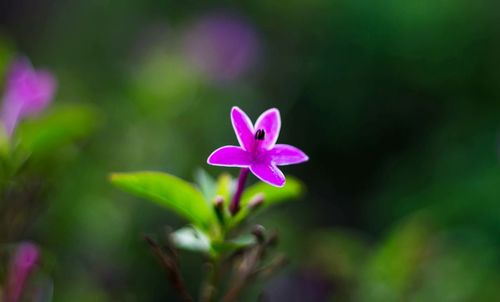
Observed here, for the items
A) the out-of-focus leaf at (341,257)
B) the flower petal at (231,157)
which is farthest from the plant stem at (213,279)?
the out-of-focus leaf at (341,257)

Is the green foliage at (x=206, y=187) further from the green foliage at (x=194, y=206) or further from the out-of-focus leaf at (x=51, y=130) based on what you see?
the out-of-focus leaf at (x=51, y=130)

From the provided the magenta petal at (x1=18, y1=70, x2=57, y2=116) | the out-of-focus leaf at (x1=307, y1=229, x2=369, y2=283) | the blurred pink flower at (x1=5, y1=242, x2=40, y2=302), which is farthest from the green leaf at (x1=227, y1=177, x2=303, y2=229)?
the out-of-focus leaf at (x1=307, y1=229, x2=369, y2=283)

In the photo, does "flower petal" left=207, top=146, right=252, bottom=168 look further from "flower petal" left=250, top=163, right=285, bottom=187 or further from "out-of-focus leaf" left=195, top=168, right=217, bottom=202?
"out-of-focus leaf" left=195, top=168, right=217, bottom=202

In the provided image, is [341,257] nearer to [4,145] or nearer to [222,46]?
[4,145]

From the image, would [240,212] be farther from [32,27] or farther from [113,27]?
[32,27]

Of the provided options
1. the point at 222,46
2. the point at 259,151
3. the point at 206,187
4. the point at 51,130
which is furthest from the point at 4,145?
the point at 222,46

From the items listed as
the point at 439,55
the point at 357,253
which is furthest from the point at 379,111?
the point at 357,253

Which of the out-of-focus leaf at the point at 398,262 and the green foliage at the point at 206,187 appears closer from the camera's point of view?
the green foliage at the point at 206,187

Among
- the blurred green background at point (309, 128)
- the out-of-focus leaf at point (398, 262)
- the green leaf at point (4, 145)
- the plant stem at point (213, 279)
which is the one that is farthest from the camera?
the blurred green background at point (309, 128)
